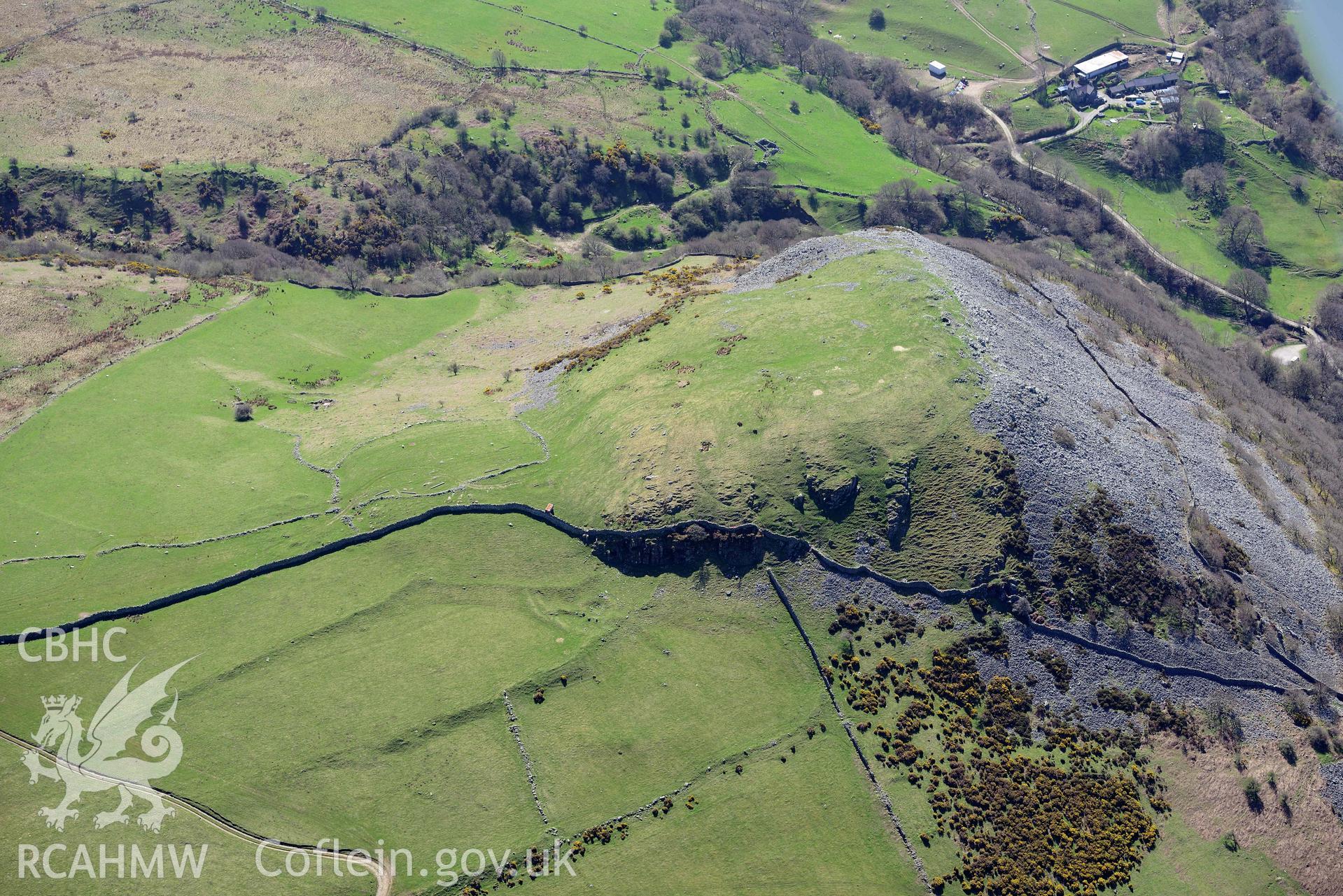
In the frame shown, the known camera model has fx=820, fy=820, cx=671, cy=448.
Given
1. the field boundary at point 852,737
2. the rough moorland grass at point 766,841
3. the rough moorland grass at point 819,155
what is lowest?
the rough moorland grass at point 766,841

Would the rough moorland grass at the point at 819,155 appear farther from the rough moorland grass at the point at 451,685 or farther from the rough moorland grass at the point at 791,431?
the rough moorland grass at the point at 451,685

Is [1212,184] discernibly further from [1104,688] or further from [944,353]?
[1104,688]

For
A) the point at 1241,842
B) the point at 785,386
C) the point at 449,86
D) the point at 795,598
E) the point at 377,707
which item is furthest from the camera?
the point at 449,86

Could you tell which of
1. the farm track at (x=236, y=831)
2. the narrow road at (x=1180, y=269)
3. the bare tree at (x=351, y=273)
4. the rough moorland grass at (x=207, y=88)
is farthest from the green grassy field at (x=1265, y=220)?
the farm track at (x=236, y=831)

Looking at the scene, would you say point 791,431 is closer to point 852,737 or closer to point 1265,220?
point 852,737

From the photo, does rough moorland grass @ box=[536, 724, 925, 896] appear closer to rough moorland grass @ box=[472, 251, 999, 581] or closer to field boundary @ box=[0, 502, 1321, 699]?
field boundary @ box=[0, 502, 1321, 699]

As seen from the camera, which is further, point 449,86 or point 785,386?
point 449,86

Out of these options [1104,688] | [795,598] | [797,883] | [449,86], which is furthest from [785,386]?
[449,86]
